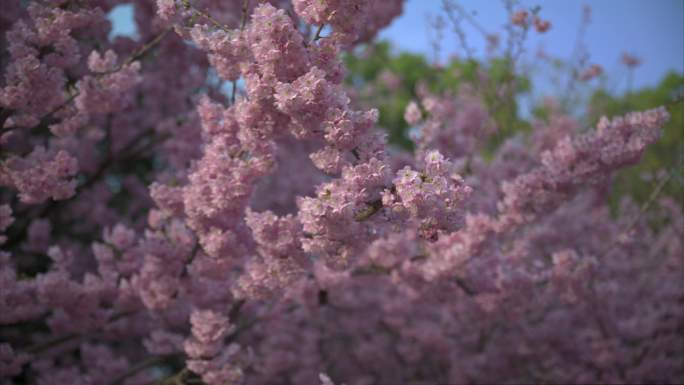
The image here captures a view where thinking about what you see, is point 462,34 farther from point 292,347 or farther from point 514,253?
point 292,347

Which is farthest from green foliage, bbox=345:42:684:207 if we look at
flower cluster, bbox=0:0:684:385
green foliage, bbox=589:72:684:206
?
flower cluster, bbox=0:0:684:385

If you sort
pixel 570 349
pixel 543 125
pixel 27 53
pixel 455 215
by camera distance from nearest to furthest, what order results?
pixel 455 215
pixel 27 53
pixel 570 349
pixel 543 125

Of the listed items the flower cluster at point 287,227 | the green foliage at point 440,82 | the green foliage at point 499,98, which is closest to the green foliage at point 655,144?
the green foliage at point 499,98

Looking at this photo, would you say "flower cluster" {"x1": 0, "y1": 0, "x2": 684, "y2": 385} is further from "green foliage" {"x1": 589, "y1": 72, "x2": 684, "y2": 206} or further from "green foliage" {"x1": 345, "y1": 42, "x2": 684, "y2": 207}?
"green foliage" {"x1": 589, "y1": 72, "x2": 684, "y2": 206}

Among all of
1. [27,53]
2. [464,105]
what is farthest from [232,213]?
[464,105]

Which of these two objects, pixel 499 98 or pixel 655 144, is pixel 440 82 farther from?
pixel 655 144

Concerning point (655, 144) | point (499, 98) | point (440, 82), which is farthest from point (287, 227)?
point (655, 144)

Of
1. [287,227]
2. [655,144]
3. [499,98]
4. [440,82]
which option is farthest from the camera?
[655,144]

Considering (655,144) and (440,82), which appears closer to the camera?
(440,82)

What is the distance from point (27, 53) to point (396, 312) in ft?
15.3

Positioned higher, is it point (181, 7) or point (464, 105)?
point (464, 105)

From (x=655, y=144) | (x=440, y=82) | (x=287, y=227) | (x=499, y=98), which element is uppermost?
(x=655, y=144)

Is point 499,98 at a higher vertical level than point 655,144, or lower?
lower

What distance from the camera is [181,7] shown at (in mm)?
2945
